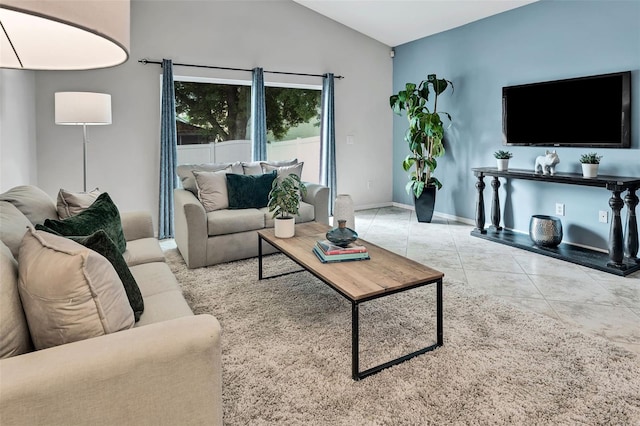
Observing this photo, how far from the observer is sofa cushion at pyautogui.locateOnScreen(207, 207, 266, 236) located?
364cm

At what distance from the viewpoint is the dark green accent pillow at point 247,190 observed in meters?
4.00

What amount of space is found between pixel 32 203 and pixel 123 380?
1652 millimetres

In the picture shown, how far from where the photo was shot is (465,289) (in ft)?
10.2

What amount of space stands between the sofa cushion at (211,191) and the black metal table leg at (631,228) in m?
3.61

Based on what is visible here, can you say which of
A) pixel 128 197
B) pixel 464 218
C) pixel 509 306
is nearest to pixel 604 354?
pixel 509 306

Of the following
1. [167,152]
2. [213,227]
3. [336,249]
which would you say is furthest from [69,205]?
[167,152]

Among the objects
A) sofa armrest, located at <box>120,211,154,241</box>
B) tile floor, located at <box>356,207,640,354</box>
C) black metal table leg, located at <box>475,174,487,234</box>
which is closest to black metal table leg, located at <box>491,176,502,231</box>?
black metal table leg, located at <box>475,174,487,234</box>

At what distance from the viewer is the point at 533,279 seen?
333cm

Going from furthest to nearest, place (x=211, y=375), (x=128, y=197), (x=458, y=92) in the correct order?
(x=458, y=92) < (x=128, y=197) < (x=211, y=375)

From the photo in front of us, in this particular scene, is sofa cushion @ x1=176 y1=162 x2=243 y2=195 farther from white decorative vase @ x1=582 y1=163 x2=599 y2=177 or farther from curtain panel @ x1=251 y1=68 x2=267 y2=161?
white decorative vase @ x1=582 y1=163 x2=599 y2=177

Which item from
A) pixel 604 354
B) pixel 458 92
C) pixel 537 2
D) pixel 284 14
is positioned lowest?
pixel 604 354

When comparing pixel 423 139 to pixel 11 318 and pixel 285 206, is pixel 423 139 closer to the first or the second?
pixel 285 206

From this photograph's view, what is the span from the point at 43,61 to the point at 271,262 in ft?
10.2

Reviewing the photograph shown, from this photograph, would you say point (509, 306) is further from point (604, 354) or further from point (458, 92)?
point (458, 92)
